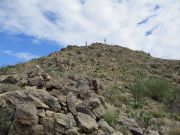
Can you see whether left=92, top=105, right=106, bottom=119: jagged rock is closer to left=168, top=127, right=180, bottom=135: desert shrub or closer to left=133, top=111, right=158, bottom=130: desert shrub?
left=133, top=111, right=158, bottom=130: desert shrub

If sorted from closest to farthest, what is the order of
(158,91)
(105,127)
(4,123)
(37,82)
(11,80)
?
(4,123) → (105,127) → (37,82) → (11,80) → (158,91)

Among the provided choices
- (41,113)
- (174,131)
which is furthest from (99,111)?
(174,131)

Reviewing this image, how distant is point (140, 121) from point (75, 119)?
14.8ft

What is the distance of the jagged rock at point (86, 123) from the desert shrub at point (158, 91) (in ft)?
33.4

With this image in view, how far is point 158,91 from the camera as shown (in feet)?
84.0

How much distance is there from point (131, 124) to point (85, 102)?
2155mm

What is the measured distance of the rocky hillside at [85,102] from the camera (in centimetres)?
1430

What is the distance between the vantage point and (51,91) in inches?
665

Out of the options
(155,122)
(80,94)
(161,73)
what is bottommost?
(155,122)

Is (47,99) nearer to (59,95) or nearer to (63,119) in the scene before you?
(59,95)

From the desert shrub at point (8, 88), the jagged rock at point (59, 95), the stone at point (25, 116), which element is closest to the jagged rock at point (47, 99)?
the jagged rock at point (59, 95)

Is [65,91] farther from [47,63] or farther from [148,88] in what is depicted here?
[47,63]

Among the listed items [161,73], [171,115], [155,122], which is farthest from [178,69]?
[155,122]

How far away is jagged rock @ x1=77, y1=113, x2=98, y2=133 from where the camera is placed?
14.8m
